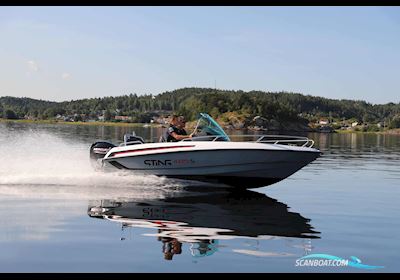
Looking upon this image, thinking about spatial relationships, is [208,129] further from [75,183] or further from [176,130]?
[75,183]

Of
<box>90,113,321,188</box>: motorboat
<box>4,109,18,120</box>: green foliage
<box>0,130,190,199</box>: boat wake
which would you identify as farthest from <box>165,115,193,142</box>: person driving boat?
<box>4,109,18,120</box>: green foliage

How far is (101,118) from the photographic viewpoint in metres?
185

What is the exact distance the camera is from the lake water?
6.89 meters

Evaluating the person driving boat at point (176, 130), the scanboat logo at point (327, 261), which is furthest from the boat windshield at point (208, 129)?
the scanboat logo at point (327, 261)

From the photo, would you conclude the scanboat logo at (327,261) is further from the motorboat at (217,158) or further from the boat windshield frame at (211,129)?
the boat windshield frame at (211,129)

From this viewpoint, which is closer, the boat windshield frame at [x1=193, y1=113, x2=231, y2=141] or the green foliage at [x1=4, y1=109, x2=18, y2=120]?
the boat windshield frame at [x1=193, y1=113, x2=231, y2=141]

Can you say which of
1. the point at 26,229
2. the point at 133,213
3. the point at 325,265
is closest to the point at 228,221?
the point at 133,213

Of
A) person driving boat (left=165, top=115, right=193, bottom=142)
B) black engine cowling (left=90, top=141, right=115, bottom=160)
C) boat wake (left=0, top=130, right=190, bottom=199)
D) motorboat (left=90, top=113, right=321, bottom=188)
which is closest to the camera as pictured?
motorboat (left=90, top=113, right=321, bottom=188)

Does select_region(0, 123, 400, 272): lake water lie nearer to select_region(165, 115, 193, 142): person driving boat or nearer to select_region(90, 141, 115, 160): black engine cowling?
select_region(90, 141, 115, 160): black engine cowling

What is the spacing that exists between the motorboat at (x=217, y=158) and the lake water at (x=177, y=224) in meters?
0.47

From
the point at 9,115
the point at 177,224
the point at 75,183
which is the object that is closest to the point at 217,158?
the point at 177,224

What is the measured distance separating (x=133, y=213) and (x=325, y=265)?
4695 mm

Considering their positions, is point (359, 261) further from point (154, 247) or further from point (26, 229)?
point (26, 229)

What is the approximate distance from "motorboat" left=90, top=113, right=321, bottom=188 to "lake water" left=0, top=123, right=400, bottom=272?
18.5 inches
